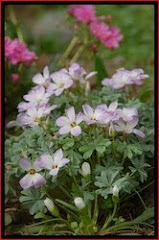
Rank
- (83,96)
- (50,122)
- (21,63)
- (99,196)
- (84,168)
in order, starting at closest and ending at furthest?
(84,168) → (99,196) → (50,122) → (83,96) → (21,63)

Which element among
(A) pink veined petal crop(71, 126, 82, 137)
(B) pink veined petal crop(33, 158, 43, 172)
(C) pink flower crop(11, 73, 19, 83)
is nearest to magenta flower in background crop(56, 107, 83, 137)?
(A) pink veined petal crop(71, 126, 82, 137)

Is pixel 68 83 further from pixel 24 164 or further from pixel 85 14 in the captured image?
pixel 85 14

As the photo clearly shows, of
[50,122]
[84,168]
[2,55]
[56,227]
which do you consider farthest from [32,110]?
[2,55]

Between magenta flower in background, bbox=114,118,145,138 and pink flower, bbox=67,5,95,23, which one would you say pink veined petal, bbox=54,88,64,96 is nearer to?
magenta flower in background, bbox=114,118,145,138

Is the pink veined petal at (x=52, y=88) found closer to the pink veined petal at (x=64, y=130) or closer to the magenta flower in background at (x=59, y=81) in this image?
the magenta flower in background at (x=59, y=81)

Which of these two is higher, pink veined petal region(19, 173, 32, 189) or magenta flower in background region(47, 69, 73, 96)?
magenta flower in background region(47, 69, 73, 96)

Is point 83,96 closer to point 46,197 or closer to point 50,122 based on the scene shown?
point 50,122

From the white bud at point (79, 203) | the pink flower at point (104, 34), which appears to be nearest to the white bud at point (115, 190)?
the white bud at point (79, 203)
